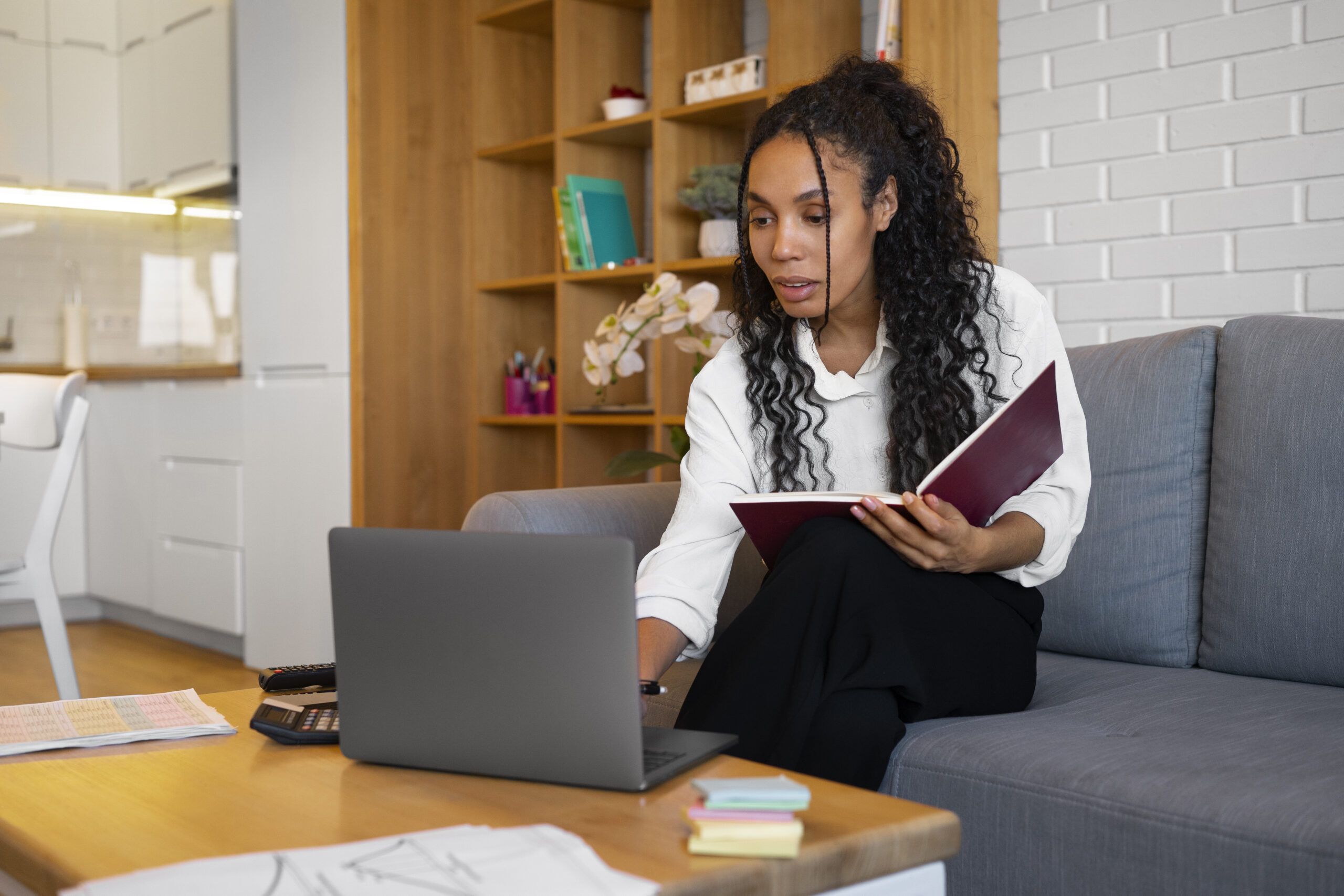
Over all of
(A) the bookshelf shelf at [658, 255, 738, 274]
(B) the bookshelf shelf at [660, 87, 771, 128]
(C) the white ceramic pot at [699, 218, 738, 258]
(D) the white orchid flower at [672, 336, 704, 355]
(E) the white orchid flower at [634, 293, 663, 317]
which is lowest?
(D) the white orchid flower at [672, 336, 704, 355]

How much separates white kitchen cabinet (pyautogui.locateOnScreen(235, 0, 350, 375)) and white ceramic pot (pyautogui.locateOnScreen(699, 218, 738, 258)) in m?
1.08

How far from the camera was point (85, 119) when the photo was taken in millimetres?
4617

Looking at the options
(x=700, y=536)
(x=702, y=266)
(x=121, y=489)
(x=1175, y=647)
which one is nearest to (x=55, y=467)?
(x=702, y=266)

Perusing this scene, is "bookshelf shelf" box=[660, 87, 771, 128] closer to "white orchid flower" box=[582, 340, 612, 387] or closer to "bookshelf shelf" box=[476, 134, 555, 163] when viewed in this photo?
"bookshelf shelf" box=[476, 134, 555, 163]

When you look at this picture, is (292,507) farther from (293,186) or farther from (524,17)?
(524,17)

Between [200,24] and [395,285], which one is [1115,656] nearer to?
[395,285]

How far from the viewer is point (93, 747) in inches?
42.7

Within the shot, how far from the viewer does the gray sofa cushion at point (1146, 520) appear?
1709 mm

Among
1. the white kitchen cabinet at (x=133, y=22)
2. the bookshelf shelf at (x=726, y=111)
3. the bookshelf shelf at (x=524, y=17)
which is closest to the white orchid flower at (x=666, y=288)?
the bookshelf shelf at (x=726, y=111)

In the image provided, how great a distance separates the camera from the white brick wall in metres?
2.12

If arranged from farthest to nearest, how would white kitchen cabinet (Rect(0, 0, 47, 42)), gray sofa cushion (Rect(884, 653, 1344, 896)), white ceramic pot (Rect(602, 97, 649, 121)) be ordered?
1. white kitchen cabinet (Rect(0, 0, 47, 42))
2. white ceramic pot (Rect(602, 97, 649, 121))
3. gray sofa cushion (Rect(884, 653, 1344, 896))

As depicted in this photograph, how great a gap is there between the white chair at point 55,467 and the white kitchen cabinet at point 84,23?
250cm

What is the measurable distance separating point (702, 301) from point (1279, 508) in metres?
1.03

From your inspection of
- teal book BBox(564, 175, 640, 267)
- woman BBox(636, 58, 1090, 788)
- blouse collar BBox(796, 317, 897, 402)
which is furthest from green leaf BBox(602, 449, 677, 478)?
teal book BBox(564, 175, 640, 267)
